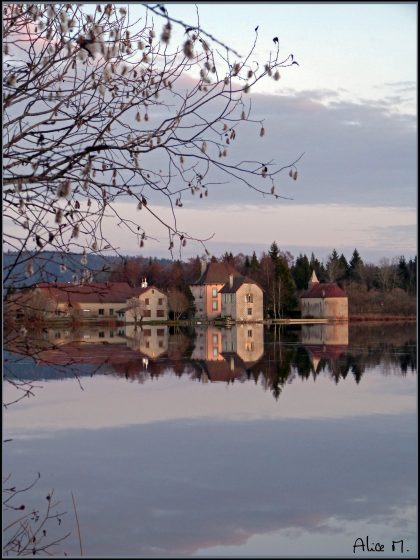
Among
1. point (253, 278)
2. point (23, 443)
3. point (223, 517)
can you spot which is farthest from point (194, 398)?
point (253, 278)

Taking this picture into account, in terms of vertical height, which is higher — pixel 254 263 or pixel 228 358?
pixel 254 263

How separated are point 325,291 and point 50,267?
48736 mm

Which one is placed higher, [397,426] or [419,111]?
[419,111]

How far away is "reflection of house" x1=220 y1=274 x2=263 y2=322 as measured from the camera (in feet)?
168

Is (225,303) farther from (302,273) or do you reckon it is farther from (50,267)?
(50,267)

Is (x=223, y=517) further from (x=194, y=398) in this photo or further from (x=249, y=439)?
(x=194, y=398)

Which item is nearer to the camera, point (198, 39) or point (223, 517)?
point (198, 39)

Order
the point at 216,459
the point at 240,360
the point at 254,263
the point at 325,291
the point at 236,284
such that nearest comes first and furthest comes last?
the point at 216,459 → the point at 240,360 → the point at 236,284 → the point at 325,291 → the point at 254,263

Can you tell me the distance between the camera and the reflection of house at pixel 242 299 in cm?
5128

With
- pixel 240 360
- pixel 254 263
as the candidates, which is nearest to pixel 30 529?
pixel 240 360

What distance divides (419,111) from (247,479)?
5424mm

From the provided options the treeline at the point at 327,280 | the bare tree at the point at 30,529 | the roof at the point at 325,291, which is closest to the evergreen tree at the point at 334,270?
the treeline at the point at 327,280

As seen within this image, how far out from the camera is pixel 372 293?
56750mm

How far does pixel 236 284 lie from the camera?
5134 centimetres
